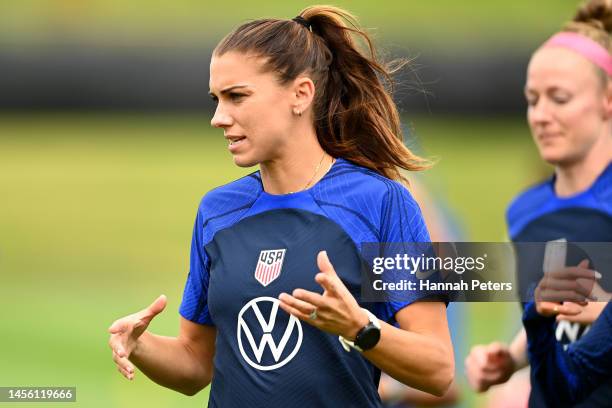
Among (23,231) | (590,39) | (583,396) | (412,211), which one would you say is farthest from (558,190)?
(23,231)

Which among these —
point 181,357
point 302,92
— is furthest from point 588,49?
point 181,357

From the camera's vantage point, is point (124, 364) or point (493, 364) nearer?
point (124, 364)

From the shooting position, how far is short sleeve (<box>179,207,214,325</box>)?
127 inches

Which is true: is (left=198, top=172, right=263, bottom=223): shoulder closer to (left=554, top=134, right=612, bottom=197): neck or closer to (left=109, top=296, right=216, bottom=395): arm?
(left=109, top=296, right=216, bottom=395): arm

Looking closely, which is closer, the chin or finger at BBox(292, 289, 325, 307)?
finger at BBox(292, 289, 325, 307)

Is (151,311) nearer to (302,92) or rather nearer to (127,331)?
(127,331)

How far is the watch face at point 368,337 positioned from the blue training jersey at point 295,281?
211mm

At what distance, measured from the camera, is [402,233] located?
9.70 ft

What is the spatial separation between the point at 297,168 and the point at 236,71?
0.96 feet

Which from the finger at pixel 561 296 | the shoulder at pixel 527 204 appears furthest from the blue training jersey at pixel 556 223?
the finger at pixel 561 296

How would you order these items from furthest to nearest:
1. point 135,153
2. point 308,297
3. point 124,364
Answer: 1. point 135,153
2. point 124,364
3. point 308,297

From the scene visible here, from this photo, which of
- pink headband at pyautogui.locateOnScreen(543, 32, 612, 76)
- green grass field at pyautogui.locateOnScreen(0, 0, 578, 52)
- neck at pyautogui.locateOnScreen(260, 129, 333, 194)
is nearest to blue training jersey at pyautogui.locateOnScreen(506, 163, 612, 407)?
pink headband at pyautogui.locateOnScreen(543, 32, 612, 76)

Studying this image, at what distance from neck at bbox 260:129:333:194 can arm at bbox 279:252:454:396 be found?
0.42 meters

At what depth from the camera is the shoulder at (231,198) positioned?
317 cm
